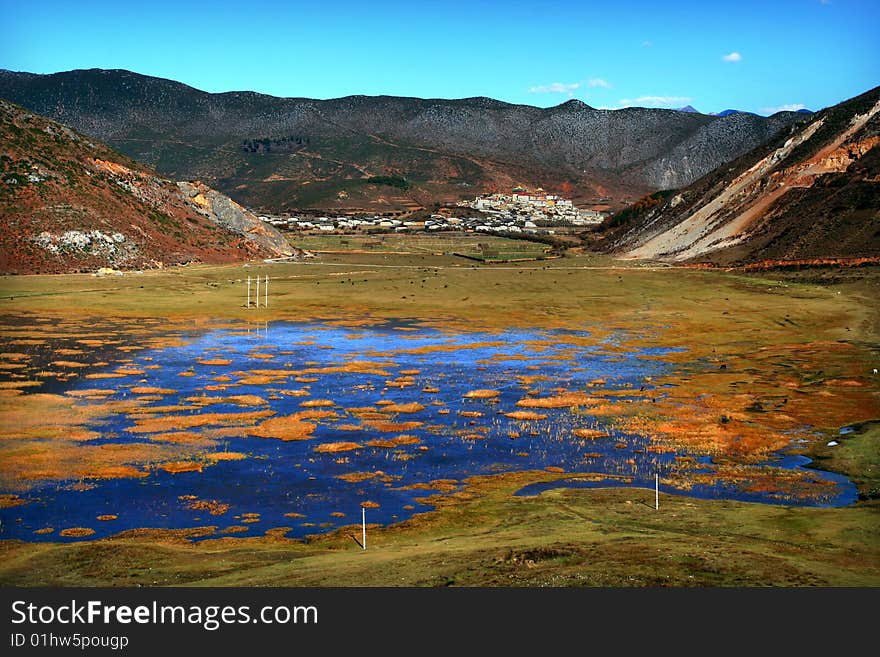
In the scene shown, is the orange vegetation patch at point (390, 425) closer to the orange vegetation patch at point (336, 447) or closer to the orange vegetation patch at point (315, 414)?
the orange vegetation patch at point (315, 414)

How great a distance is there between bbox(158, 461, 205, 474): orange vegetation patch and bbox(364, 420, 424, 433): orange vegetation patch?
29.0ft

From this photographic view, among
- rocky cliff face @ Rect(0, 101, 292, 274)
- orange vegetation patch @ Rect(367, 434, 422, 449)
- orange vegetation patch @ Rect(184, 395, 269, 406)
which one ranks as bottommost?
orange vegetation patch @ Rect(367, 434, 422, 449)

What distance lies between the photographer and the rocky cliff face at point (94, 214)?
107 meters

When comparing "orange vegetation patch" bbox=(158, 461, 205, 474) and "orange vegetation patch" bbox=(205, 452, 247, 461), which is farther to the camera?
"orange vegetation patch" bbox=(205, 452, 247, 461)

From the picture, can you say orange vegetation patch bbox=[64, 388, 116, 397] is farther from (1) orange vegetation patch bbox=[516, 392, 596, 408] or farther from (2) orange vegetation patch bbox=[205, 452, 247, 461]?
(1) orange vegetation patch bbox=[516, 392, 596, 408]

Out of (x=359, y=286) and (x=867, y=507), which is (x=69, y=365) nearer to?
(x=867, y=507)

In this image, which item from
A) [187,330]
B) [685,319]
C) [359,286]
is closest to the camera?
[187,330]

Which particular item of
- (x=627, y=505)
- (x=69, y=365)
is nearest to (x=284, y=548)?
(x=627, y=505)

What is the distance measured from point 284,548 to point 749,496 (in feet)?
51.3

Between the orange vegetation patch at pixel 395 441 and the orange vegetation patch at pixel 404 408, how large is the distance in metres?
4.81

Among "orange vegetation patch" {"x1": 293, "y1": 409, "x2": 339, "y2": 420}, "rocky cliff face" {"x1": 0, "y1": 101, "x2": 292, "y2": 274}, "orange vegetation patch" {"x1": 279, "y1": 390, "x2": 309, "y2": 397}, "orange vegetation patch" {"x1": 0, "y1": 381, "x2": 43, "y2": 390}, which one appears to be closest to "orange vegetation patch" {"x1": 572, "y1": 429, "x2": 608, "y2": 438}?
"orange vegetation patch" {"x1": 293, "y1": 409, "x2": 339, "y2": 420}

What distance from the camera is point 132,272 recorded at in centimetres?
11025

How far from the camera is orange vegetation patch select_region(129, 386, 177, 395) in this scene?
4811 cm

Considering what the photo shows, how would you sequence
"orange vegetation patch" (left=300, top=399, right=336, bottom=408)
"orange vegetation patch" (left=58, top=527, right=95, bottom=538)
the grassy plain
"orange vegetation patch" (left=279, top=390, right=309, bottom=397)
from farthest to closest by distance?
"orange vegetation patch" (left=279, top=390, right=309, bottom=397)
"orange vegetation patch" (left=300, top=399, right=336, bottom=408)
"orange vegetation patch" (left=58, top=527, right=95, bottom=538)
the grassy plain
